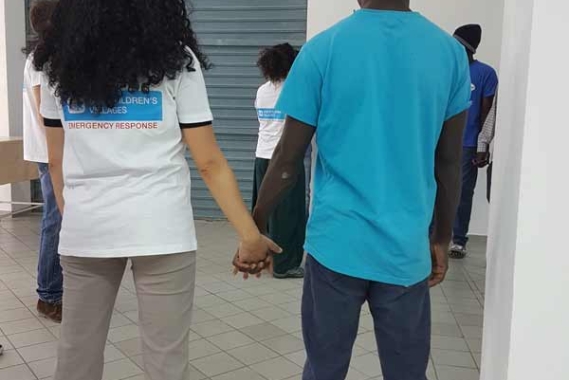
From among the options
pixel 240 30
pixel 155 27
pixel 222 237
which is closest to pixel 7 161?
pixel 222 237

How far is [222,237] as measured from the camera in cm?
536

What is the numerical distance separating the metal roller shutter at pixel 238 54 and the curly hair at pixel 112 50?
432cm

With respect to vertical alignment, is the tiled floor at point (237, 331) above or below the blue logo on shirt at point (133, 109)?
below

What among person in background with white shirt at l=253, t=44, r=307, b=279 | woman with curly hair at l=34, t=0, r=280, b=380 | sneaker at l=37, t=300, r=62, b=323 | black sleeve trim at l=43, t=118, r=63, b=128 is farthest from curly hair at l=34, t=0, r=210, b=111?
person in background with white shirt at l=253, t=44, r=307, b=279

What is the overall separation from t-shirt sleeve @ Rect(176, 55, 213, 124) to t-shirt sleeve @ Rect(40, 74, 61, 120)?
35cm

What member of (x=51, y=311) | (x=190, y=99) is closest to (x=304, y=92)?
(x=190, y=99)

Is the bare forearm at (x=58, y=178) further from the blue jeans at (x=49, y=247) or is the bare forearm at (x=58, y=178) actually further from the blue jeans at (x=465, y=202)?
the blue jeans at (x=465, y=202)

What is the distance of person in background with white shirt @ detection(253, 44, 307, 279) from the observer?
3.95 meters

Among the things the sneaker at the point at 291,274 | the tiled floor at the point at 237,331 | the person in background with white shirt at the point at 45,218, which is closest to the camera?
the tiled floor at the point at 237,331

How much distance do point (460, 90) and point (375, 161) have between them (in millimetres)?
301

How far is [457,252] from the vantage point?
470 centimetres

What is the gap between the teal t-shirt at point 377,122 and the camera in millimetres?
1423

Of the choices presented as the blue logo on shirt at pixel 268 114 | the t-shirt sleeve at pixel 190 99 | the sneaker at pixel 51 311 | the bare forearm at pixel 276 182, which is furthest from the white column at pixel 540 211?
the blue logo on shirt at pixel 268 114

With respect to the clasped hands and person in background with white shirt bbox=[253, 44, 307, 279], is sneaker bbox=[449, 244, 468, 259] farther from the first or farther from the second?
the clasped hands
